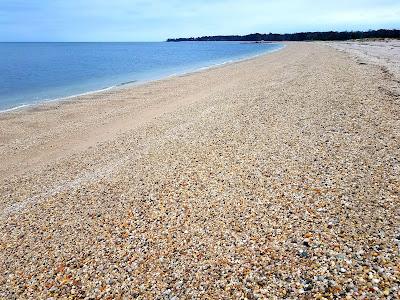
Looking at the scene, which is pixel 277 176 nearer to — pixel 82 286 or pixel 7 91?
pixel 82 286

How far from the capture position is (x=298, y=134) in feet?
30.8

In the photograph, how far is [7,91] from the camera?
26.4m

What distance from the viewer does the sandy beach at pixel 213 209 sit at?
4020 mm

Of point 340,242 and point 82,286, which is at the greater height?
point 340,242

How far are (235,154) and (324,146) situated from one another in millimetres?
2255

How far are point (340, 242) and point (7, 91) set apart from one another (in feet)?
94.5

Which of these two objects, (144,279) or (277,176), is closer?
(144,279)

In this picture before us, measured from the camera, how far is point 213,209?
18.8 feet

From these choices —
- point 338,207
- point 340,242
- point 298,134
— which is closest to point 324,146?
point 298,134

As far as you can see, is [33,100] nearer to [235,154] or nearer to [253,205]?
[235,154]

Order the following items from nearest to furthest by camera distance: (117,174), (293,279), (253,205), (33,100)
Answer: (293,279)
(253,205)
(117,174)
(33,100)

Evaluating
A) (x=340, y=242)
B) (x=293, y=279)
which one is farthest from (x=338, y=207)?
(x=293, y=279)

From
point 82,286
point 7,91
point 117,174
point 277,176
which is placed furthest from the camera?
point 7,91

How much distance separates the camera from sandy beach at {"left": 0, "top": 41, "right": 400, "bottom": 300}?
13.2ft
